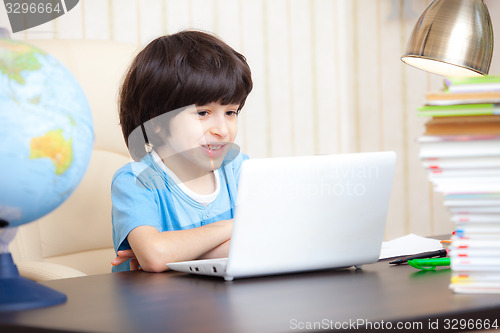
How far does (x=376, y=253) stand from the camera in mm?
1040

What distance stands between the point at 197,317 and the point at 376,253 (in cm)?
44

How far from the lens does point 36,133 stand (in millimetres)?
810

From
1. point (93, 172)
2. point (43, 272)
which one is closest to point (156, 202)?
point (43, 272)

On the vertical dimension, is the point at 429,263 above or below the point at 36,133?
below

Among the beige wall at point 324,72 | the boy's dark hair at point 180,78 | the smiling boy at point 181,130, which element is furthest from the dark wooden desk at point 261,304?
the beige wall at point 324,72

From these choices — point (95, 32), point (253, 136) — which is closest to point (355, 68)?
point (253, 136)

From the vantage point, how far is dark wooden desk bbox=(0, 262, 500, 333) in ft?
2.14

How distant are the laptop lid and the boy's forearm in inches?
10.7

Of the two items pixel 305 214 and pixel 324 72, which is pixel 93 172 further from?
pixel 324 72

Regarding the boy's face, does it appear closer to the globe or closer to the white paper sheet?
the white paper sheet

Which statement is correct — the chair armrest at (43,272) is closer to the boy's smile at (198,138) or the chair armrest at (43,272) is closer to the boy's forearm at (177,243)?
the boy's forearm at (177,243)

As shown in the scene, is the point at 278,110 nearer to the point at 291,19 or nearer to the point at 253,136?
the point at 253,136

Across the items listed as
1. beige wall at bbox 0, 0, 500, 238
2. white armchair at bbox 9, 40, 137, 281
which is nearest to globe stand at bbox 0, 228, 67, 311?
white armchair at bbox 9, 40, 137, 281

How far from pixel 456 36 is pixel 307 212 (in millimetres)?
606
